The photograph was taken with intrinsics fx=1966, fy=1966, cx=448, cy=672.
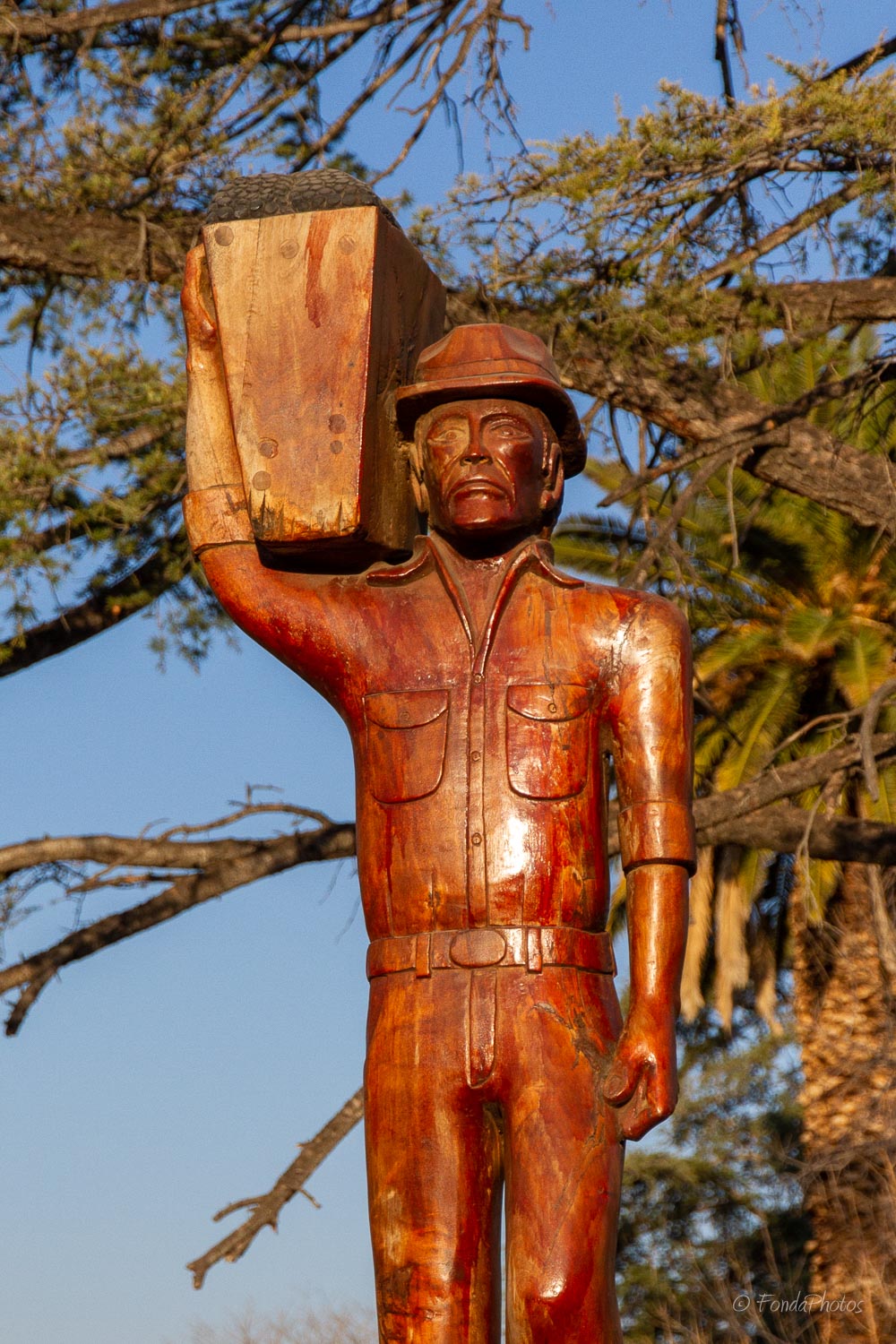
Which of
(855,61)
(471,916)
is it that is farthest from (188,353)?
(855,61)

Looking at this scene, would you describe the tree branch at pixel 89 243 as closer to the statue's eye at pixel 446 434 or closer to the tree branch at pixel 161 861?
the tree branch at pixel 161 861

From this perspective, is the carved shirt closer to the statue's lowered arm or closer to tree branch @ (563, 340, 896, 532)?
the statue's lowered arm

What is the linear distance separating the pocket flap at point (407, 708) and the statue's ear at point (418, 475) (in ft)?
1.74

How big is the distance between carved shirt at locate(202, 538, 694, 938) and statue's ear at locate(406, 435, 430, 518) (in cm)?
16

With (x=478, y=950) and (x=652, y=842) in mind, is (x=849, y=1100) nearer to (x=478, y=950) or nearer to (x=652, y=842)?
(x=652, y=842)

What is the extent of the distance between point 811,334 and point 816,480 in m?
0.73

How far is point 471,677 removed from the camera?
4559mm

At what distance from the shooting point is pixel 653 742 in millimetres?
4473

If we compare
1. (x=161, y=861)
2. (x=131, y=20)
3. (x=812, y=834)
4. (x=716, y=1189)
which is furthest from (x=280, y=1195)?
(x=716, y=1189)

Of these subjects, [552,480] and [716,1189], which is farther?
[716,1189]

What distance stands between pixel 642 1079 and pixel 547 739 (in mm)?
789

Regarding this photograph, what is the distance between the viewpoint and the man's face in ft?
15.2

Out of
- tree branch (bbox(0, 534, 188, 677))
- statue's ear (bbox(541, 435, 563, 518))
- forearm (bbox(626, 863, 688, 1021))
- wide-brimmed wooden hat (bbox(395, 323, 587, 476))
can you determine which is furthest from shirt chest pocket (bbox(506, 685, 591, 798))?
tree branch (bbox(0, 534, 188, 677))

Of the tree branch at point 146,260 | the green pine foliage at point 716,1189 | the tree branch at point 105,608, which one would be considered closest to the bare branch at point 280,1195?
the tree branch at point 105,608
